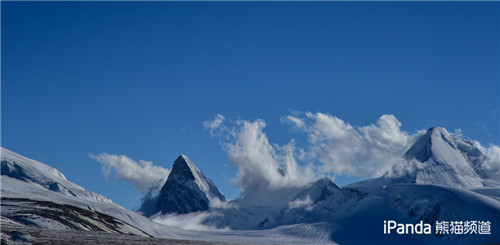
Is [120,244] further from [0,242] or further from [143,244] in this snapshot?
[0,242]

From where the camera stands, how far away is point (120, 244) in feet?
384

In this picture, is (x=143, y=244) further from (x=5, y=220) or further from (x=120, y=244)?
(x=5, y=220)

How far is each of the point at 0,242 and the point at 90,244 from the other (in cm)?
1695

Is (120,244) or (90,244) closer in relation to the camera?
(90,244)

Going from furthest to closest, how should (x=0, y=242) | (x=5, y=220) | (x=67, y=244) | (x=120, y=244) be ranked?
1. (x=5, y=220)
2. (x=120, y=244)
3. (x=67, y=244)
4. (x=0, y=242)

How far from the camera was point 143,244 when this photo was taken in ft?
403

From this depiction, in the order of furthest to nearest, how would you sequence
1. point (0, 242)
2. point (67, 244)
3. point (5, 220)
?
point (5, 220), point (67, 244), point (0, 242)

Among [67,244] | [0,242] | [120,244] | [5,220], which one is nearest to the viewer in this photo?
[0,242]

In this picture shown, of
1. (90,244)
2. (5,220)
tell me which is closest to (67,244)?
(90,244)

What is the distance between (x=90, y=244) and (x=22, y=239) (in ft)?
41.1

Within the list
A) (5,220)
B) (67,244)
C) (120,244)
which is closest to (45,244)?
(67,244)

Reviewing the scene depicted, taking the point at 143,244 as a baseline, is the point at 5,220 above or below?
above

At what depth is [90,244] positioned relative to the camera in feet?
360

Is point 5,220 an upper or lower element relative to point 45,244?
→ upper
